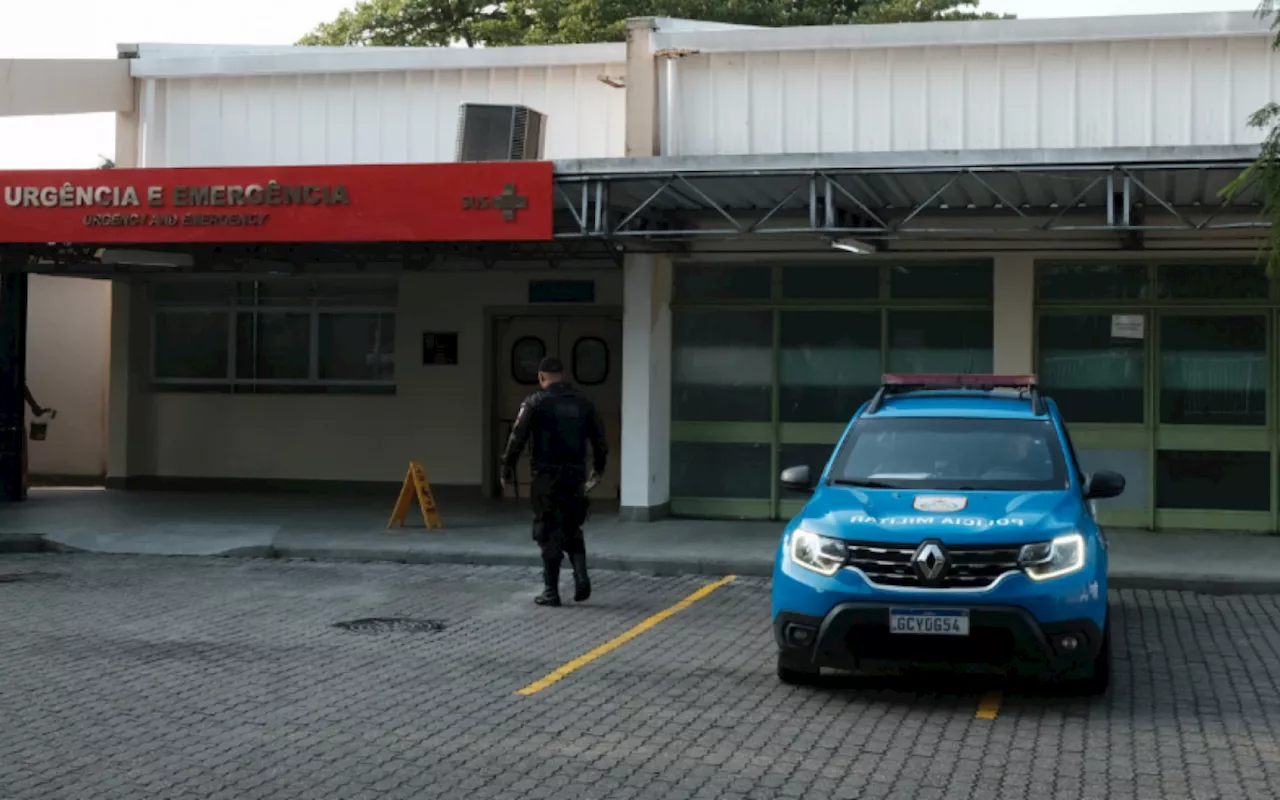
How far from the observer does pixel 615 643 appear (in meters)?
10.3

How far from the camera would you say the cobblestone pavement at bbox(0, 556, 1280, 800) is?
679cm

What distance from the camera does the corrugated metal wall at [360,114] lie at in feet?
54.8

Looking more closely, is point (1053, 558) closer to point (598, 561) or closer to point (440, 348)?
point (598, 561)

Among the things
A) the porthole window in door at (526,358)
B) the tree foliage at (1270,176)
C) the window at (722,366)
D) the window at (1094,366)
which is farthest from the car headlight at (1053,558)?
the porthole window in door at (526,358)

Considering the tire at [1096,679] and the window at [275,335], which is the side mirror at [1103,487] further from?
the window at [275,335]

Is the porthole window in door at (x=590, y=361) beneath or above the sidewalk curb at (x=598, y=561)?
above

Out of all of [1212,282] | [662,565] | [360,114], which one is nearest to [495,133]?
[360,114]

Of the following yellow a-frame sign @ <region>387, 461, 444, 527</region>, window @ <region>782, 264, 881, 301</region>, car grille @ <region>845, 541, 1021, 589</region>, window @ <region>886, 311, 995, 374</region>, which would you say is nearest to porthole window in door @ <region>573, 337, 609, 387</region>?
window @ <region>782, 264, 881, 301</region>

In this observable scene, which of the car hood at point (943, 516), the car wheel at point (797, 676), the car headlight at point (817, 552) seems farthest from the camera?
the car wheel at point (797, 676)

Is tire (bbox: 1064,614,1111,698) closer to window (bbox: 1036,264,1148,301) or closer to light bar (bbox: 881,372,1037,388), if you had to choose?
light bar (bbox: 881,372,1037,388)

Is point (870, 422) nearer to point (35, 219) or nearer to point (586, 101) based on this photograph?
point (586, 101)

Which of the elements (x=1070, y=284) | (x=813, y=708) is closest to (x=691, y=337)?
(x=1070, y=284)

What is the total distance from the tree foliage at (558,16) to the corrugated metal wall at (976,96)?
16.4 meters

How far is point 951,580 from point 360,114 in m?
10.9
